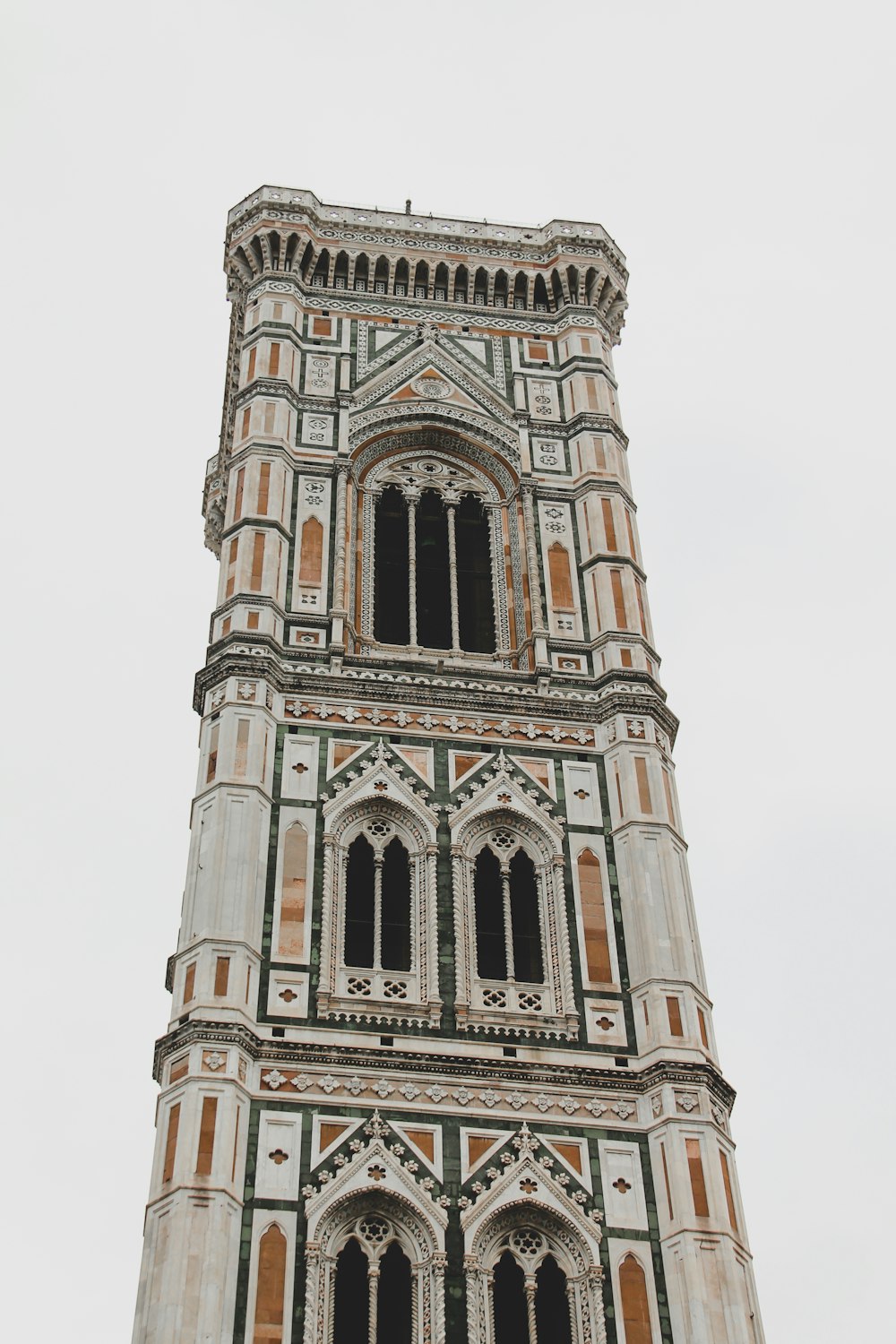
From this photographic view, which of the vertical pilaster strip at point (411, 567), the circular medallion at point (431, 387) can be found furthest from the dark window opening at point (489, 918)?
the circular medallion at point (431, 387)

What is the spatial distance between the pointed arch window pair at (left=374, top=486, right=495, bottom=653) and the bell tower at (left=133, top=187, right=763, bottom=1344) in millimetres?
56

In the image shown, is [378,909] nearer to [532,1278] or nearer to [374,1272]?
[374,1272]

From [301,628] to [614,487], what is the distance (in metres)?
5.33

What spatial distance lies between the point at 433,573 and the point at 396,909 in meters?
6.41

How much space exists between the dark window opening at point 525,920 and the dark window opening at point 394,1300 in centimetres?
365

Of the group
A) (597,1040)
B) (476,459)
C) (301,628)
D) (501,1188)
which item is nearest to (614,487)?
(476,459)

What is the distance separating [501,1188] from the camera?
19391 mm

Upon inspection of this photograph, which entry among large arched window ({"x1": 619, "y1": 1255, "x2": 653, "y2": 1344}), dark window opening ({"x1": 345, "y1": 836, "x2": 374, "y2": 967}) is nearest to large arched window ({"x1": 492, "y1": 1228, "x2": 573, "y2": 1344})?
large arched window ({"x1": 619, "y1": 1255, "x2": 653, "y2": 1344})

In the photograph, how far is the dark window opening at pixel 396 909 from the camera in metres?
21.6

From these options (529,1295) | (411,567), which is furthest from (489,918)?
(411,567)

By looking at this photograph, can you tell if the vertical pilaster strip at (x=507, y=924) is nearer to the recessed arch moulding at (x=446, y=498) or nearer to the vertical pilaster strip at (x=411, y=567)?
the recessed arch moulding at (x=446, y=498)

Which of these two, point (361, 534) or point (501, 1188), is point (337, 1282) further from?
point (361, 534)

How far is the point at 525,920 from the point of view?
22359 millimetres

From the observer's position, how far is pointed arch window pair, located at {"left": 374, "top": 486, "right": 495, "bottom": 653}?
26.3m
